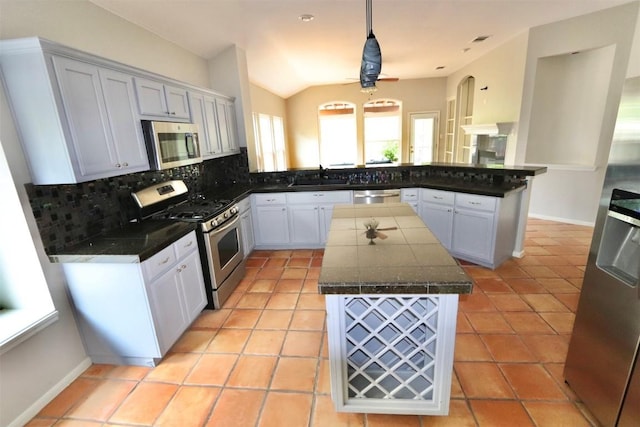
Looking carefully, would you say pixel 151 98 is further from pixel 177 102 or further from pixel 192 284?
pixel 192 284

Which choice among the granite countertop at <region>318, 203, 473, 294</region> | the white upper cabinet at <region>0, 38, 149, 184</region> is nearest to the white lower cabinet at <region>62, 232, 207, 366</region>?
the white upper cabinet at <region>0, 38, 149, 184</region>

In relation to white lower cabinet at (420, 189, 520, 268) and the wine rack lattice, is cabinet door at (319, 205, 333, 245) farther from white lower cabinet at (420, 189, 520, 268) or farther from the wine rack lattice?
the wine rack lattice

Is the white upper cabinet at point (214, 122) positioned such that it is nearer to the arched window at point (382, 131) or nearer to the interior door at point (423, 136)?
the arched window at point (382, 131)

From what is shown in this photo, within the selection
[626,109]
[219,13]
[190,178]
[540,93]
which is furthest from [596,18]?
[190,178]

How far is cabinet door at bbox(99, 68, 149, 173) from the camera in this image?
2.10 meters

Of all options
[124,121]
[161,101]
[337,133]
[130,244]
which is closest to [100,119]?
[124,121]

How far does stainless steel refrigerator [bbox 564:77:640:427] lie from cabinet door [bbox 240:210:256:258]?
322cm

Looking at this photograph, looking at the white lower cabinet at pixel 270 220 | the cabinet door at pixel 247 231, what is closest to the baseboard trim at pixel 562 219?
the white lower cabinet at pixel 270 220

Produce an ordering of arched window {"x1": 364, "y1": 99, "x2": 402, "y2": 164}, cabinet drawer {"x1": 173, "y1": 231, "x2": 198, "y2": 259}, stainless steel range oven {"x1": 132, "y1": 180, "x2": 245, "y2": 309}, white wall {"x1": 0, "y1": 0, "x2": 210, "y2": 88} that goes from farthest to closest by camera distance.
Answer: arched window {"x1": 364, "y1": 99, "x2": 402, "y2": 164}, stainless steel range oven {"x1": 132, "y1": 180, "x2": 245, "y2": 309}, cabinet drawer {"x1": 173, "y1": 231, "x2": 198, "y2": 259}, white wall {"x1": 0, "y1": 0, "x2": 210, "y2": 88}

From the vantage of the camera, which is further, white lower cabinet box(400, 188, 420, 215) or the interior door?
the interior door

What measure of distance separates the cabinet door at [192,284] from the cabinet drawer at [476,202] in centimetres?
286

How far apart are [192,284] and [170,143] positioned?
1.26 m

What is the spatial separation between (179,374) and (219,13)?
11.1ft

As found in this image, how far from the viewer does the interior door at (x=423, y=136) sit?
8.20 meters
